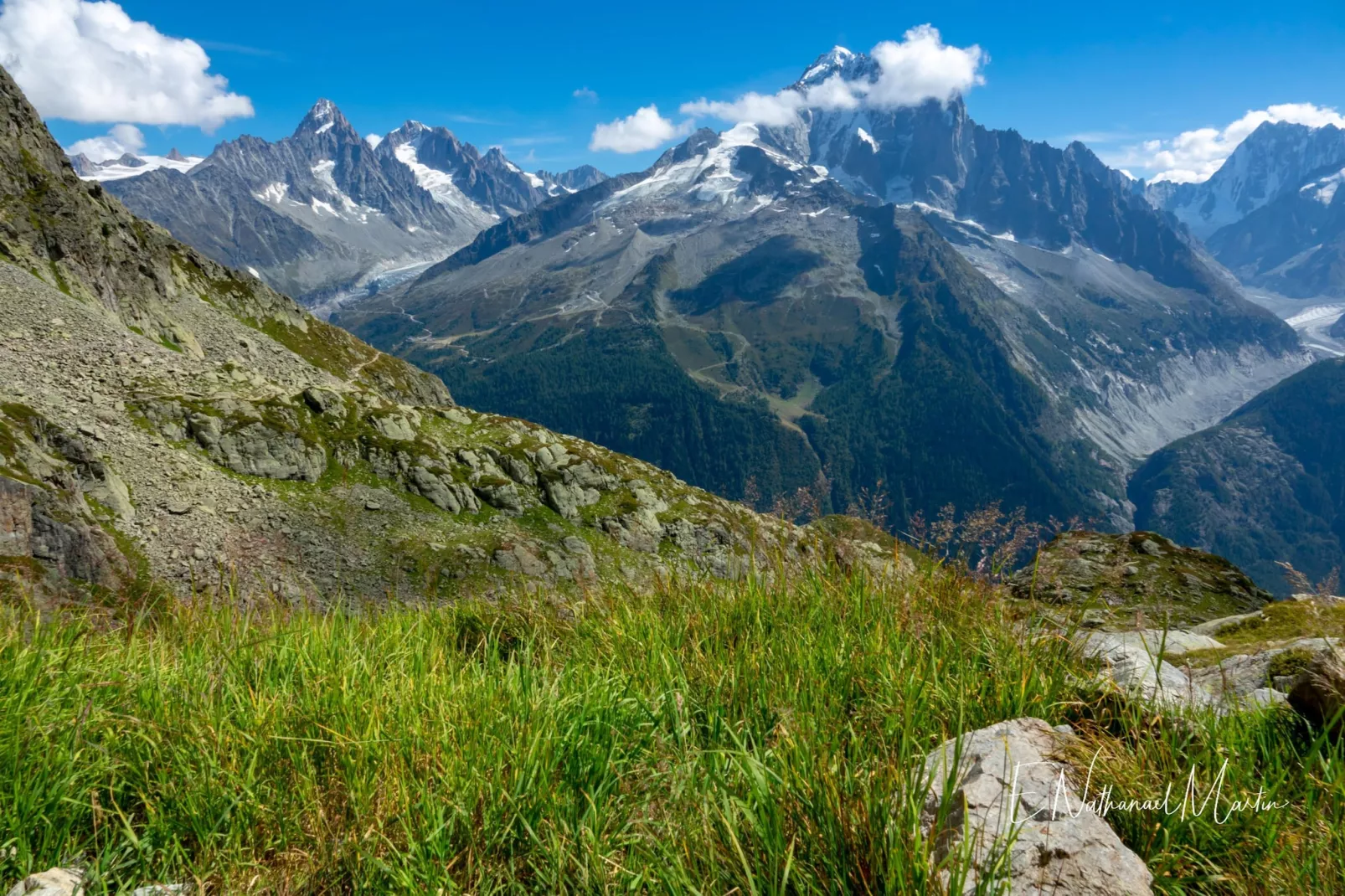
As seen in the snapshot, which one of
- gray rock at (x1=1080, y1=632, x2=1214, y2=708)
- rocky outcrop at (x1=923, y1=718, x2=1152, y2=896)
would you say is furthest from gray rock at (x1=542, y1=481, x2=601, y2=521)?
rocky outcrop at (x1=923, y1=718, x2=1152, y2=896)

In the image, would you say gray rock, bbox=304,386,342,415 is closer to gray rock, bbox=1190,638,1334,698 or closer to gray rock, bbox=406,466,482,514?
gray rock, bbox=406,466,482,514

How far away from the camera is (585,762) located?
322 centimetres

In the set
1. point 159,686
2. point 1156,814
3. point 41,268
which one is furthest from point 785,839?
point 41,268

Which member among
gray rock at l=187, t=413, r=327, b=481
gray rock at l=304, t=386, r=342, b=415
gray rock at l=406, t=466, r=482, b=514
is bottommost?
gray rock at l=406, t=466, r=482, b=514

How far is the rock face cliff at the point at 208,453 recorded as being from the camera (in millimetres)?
43188

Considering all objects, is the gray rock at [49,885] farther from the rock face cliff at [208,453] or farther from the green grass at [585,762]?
the rock face cliff at [208,453]

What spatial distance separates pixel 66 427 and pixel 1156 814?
62941 millimetres

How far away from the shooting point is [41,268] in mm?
65938

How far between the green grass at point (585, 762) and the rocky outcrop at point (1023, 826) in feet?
0.56

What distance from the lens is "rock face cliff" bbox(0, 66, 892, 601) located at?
142 feet

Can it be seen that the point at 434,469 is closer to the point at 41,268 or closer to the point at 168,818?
the point at 41,268

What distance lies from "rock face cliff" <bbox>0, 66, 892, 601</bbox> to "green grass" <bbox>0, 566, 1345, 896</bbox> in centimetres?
2447

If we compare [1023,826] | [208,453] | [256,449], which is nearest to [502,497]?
[256,449]

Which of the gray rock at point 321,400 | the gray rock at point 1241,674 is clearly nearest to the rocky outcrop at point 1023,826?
the gray rock at point 1241,674
